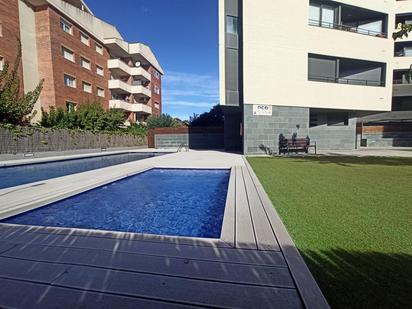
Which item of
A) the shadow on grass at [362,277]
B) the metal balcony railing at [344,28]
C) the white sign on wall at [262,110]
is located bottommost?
the shadow on grass at [362,277]

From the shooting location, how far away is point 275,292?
74.2 inches

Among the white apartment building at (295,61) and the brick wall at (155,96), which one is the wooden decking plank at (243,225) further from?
the brick wall at (155,96)

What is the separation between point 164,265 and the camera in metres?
2.31

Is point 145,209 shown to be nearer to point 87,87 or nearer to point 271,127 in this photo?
point 271,127

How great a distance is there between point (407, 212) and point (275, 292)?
328 cm

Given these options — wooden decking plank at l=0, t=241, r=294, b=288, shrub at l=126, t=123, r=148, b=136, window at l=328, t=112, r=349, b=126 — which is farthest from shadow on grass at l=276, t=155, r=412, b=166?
shrub at l=126, t=123, r=148, b=136

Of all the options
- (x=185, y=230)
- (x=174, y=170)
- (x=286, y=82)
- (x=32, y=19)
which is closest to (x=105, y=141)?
(x=32, y=19)

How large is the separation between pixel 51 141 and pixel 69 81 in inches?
412

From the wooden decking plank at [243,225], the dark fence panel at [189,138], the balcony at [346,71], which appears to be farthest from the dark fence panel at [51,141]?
the balcony at [346,71]

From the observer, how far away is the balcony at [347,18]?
634 inches

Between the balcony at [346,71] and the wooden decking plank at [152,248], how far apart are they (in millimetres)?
16481

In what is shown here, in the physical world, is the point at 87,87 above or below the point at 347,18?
below

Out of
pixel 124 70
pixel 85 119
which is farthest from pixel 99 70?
pixel 85 119

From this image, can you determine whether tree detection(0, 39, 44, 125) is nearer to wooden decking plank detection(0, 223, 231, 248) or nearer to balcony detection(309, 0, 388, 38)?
wooden decking plank detection(0, 223, 231, 248)
